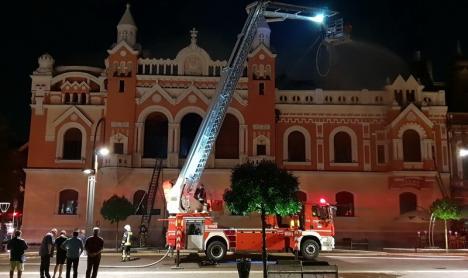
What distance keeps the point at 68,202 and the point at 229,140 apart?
13.2 meters

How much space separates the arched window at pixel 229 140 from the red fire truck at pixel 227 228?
12.4 m

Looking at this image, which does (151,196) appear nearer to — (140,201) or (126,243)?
(140,201)

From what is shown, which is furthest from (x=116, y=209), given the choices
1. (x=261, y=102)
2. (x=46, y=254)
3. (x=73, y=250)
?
(x=73, y=250)

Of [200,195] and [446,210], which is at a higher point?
[200,195]

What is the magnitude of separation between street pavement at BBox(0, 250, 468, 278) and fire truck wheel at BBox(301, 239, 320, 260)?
1.08m

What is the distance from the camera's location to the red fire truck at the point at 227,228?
2527 centimetres

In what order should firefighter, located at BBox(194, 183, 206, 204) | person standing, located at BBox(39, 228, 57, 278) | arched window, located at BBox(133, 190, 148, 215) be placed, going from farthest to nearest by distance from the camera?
arched window, located at BBox(133, 190, 148, 215) < firefighter, located at BBox(194, 183, 206, 204) < person standing, located at BBox(39, 228, 57, 278)

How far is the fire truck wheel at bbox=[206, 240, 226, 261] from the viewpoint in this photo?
2511 centimetres

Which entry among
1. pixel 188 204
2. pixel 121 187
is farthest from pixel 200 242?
pixel 121 187

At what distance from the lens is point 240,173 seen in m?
21.2

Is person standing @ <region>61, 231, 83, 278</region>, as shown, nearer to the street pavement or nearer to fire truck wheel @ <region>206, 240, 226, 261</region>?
the street pavement

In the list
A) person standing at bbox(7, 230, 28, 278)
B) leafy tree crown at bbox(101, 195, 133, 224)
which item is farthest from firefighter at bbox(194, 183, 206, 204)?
person standing at bbox(7, 230, 28, 278)

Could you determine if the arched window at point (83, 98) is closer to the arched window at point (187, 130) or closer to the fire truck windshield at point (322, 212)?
the arched window at point (187, 130)

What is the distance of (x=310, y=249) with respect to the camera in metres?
26.3
